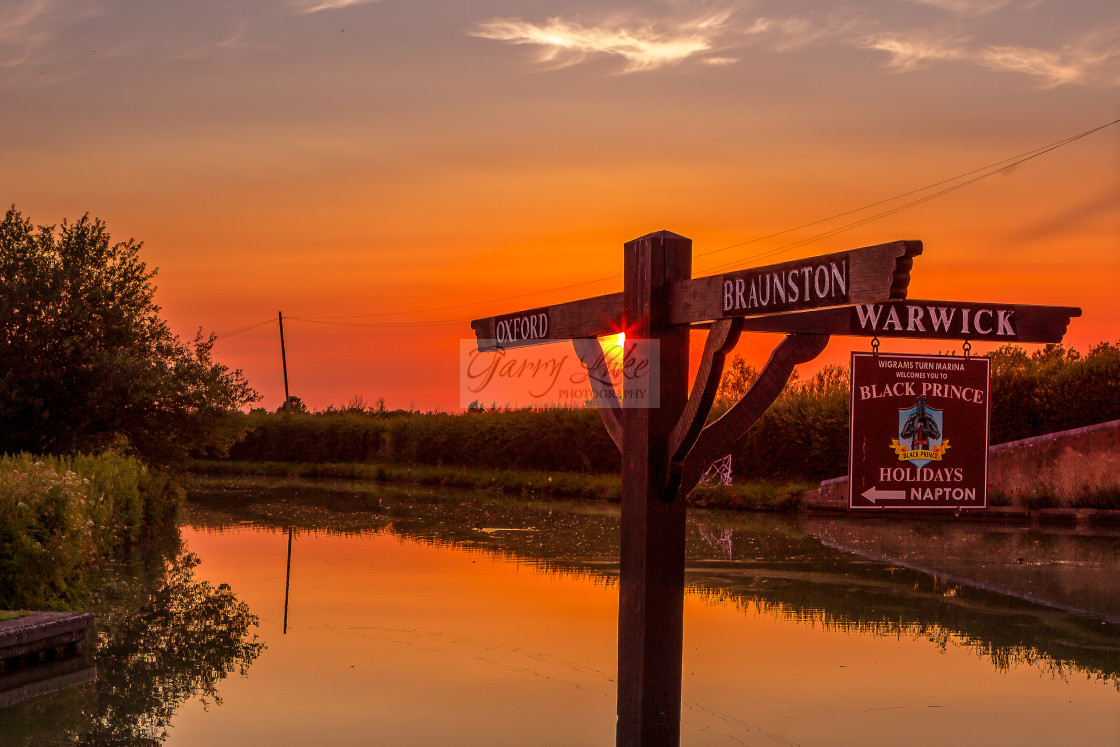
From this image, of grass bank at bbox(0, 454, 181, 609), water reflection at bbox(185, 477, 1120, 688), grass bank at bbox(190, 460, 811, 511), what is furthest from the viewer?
grass bank at bbox(190, 460, 811, 511)

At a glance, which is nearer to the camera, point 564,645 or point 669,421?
point 669,421

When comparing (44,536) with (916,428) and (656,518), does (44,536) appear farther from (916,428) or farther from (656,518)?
(916,428)

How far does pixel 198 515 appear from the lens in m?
24.6

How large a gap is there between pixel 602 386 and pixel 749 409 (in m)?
0.87

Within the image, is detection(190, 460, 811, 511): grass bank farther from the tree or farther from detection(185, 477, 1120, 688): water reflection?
the tree

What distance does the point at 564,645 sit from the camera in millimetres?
10867

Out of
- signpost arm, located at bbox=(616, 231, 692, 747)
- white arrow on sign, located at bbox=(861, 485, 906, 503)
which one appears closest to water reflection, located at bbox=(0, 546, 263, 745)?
signpost arm, located at bbox=(616, 231, 692, 747)

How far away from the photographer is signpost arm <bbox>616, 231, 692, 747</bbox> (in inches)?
231

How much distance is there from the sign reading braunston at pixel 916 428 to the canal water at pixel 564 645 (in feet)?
9.16

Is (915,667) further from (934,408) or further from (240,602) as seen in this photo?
(240,602)

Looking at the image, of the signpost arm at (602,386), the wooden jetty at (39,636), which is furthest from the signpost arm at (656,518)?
the wooden jetty at (39,636)

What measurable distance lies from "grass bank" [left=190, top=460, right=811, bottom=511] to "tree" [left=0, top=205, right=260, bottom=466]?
9299 mm

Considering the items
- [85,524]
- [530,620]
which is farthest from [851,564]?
[85,524]

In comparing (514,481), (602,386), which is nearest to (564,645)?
(602,386)
